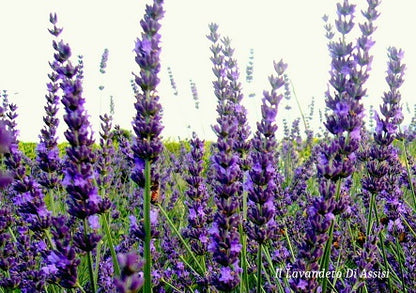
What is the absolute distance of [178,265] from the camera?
3012mm

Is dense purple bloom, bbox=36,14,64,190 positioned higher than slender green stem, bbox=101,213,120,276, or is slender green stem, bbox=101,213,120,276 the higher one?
dense purple bloom, bbox=36,14,64,190

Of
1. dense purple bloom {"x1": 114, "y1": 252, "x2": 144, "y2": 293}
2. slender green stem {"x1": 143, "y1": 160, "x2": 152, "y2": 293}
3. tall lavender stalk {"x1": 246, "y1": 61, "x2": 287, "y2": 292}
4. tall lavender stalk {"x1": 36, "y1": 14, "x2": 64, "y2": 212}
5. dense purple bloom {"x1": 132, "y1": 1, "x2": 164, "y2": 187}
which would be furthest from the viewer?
tall lavender stalk {"x1": 36, "y1": 14, "x2": 64, "y2": 212}

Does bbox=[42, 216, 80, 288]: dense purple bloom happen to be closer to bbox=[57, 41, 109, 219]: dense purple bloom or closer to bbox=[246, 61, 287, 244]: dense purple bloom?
bbox=[57, 41, 109, 219]: dense purple bloom

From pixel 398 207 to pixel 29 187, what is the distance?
6.70 feet

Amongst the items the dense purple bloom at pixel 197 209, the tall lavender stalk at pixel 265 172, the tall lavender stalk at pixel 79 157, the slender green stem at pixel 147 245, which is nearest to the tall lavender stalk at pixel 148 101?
the slender green stem at pixel 147 245

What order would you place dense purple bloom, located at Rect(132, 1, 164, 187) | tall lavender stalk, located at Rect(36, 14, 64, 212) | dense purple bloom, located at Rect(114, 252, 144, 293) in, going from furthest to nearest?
tall lavender stalk, located at Rect(36, 14, 64, 212) → dense purple bloom, located at Rect(132, 1, 164, 187) → dense purple bloom, located at Rect(114, 252, 144, 293)

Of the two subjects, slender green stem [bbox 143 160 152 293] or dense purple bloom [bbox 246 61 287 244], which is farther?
dense purple bloom [bbox 246 61 287 244]

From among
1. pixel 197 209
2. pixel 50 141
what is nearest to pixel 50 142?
pixel 50 141

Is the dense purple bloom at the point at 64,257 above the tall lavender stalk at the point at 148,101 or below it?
below

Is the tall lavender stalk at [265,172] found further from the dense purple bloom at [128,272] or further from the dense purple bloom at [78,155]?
the dense purple bloom at [128,272]

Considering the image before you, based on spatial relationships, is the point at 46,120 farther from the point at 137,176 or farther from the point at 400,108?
the point at 400,108

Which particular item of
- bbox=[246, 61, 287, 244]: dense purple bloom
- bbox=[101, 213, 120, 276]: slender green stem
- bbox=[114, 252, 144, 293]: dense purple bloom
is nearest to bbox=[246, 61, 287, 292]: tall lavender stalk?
bbox=[246, 61, 287, 244]: dense purple bloom

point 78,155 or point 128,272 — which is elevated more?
point 78,155

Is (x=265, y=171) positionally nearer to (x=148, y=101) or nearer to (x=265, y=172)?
(x=265, y=172)
